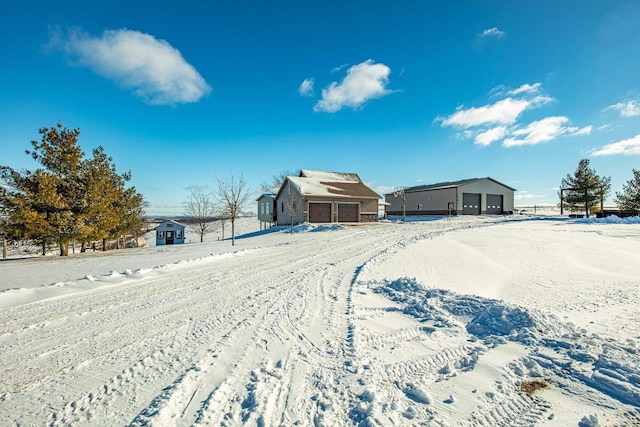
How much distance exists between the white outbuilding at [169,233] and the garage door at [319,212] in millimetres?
18268

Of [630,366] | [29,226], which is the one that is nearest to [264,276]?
[630,366]

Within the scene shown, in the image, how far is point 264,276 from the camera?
24.1 ft

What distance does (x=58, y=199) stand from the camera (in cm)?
1340

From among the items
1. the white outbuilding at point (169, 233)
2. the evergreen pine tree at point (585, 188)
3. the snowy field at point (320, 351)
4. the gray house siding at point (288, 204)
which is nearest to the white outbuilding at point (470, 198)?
the evergreen pine tree at point (585, 188)

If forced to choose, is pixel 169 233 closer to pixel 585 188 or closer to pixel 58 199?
pixel 58 199

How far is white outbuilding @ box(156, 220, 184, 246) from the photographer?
33750 millimetres

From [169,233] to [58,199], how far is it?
21823mm

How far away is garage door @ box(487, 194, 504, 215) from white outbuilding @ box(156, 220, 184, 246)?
41.9m

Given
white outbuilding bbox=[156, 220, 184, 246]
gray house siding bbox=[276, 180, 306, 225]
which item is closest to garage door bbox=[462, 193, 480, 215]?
gray house siding bbox=[276, 180, 306, 225]

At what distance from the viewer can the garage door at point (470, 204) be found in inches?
1486

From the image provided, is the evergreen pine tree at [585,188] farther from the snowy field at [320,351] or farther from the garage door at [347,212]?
the snowy field at [320,351]

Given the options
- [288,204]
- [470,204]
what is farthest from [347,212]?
[470,204]

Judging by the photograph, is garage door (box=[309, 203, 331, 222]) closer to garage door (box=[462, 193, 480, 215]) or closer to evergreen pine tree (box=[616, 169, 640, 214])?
garage door (box=[462, 193, 480, 215])

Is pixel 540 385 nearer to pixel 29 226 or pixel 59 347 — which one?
pixel 59 347
